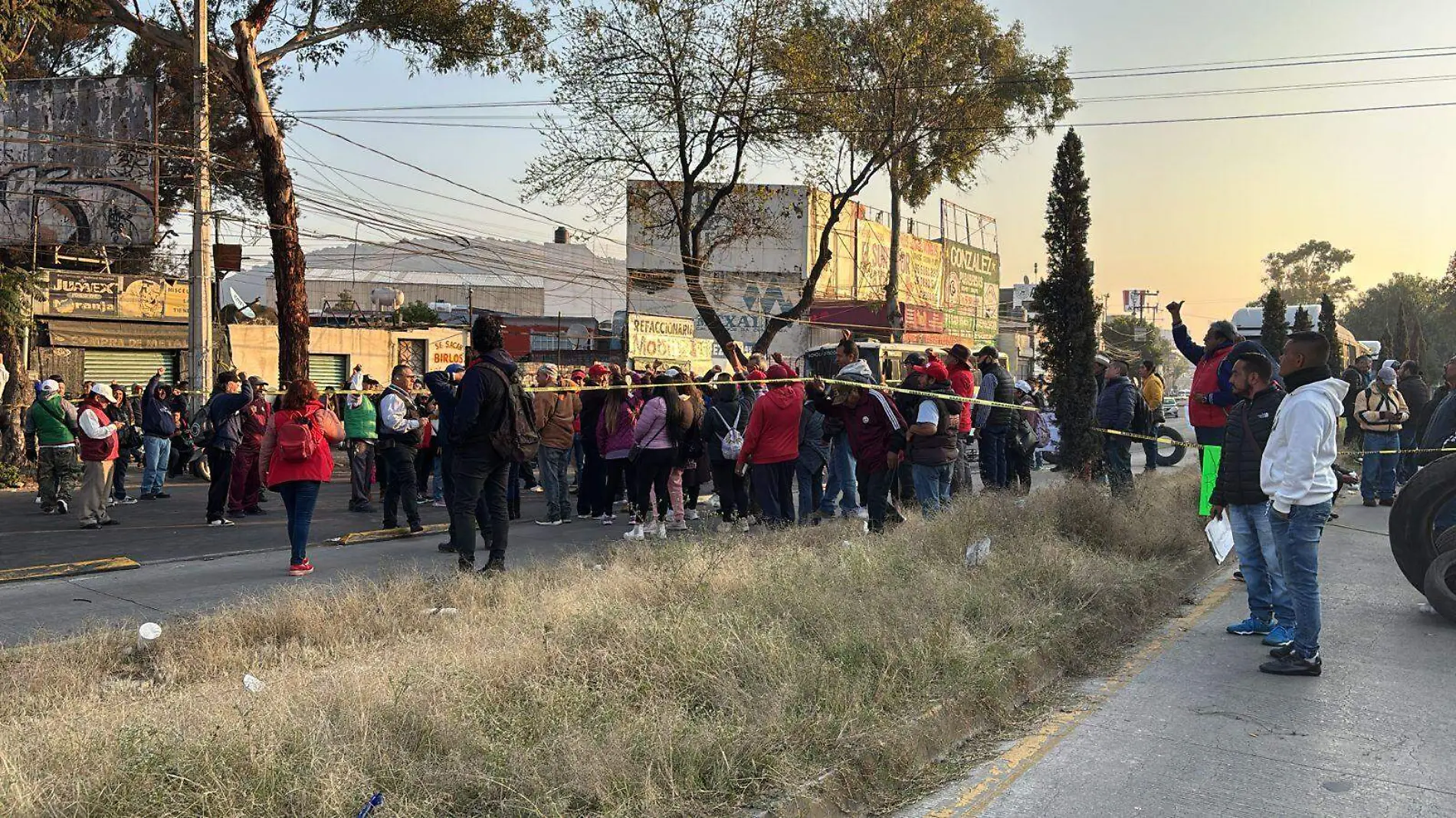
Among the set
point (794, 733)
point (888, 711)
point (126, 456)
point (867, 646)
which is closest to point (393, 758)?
point (794, 733)

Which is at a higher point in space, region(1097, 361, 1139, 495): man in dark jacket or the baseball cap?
the baseball cap

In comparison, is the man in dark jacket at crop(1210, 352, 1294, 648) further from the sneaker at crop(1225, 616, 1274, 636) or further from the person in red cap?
the person in red cap

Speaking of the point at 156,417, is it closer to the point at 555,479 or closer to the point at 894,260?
the point at 555,479

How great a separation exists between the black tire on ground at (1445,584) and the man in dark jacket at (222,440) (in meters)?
11.9

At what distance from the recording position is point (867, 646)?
5.91 metres

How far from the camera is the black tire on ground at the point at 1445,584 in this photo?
765 centimetres

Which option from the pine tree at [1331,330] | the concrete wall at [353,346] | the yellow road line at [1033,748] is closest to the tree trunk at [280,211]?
the concrete wall at [353,346]

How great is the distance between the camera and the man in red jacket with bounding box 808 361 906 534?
416 inches

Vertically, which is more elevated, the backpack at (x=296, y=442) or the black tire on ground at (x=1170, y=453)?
the backpack at (x=296, y=442)

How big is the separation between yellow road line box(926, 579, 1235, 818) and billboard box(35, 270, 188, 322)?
1030 inches

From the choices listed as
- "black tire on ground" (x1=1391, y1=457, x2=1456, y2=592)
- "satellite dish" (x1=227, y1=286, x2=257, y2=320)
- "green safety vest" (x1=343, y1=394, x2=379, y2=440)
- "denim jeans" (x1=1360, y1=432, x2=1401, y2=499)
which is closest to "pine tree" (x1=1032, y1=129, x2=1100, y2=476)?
"denim jeans" (x1=1360, y1=432, x2=1401, y2=499)

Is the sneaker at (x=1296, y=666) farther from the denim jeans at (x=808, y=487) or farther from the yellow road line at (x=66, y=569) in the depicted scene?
the yellow road line at (x=66, y=569)

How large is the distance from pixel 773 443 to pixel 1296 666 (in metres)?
5.94

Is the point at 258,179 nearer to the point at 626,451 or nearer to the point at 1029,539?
the point at 626,451
